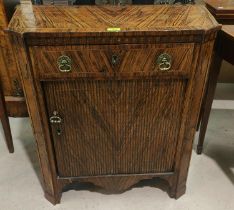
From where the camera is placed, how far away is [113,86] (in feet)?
3.26

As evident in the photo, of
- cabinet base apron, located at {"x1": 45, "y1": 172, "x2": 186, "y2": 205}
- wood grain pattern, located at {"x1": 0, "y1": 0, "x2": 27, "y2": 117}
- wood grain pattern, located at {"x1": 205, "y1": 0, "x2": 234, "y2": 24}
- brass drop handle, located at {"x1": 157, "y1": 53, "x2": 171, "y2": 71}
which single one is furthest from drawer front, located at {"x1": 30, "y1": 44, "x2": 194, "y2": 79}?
wood grain pattern, located at {"x1": 0, "y1": 0, "x2": 27, "y2": 117}

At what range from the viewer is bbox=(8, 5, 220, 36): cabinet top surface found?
0.87 metres

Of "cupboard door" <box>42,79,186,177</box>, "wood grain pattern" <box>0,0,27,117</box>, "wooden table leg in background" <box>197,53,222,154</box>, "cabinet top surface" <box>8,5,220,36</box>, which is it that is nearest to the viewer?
"cabinet top surface" <box>8,5,220,36</box>

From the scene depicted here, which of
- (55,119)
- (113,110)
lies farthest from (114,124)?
(55,119)

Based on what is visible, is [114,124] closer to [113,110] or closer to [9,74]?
[113,110]

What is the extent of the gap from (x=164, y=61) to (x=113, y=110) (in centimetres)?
24

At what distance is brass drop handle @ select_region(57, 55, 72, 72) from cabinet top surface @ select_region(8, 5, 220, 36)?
0.27 feet

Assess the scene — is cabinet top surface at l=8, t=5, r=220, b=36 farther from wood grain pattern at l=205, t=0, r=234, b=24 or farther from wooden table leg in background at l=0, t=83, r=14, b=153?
wooden table leg in background at l=0, t=83, r=14, b=153

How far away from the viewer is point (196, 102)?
1036 millimetres

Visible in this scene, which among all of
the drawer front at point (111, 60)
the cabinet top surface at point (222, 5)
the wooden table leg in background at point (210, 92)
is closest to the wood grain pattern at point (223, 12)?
the cabinet top surface at point (222, 5)

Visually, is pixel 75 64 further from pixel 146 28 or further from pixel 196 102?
pixel 196 102

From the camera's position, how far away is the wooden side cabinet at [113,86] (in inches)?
35.1

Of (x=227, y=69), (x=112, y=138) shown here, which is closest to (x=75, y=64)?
(x=112, y=138)

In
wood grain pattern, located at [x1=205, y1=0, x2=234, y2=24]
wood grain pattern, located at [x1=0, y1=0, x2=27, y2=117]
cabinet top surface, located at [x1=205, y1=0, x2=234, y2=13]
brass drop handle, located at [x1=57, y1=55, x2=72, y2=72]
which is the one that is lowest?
wood grain pattern, located at [x1=0, y1=0, x2=27, y2=117]
